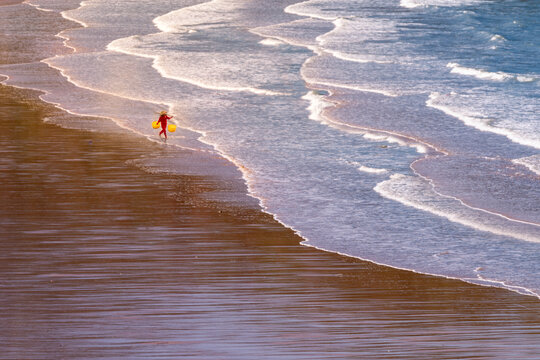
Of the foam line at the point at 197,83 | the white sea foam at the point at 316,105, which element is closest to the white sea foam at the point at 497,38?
the foam line at the point at 197,83

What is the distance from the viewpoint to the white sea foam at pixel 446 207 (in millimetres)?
10719

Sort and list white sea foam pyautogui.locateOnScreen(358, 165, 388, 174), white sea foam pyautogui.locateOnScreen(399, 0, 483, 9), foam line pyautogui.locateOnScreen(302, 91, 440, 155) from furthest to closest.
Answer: white sea foam pyautogui.locateOnScreen(399, 0, 483, 9)
foam line pyautogui.locateOnScreen(302, 91, 440, 155)
white sea foam pyautogui.locateOnScreen(358, 165, 388, 174)

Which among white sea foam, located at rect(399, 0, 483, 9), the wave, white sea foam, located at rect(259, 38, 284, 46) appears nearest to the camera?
the wave

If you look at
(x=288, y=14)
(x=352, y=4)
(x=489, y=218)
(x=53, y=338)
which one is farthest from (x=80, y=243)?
(x=352, y=4)

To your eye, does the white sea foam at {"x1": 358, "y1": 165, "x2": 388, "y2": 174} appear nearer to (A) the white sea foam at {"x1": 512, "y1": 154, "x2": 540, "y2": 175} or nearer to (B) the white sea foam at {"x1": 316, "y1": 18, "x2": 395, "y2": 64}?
(A) the white sea foam at {"x1": 512, "y1": 154, "x2": 540, "y2": 175}

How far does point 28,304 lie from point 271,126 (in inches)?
364

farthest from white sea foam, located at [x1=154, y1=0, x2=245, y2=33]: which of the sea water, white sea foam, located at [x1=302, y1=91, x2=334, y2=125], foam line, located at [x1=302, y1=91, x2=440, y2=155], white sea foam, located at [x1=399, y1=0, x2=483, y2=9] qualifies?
foam line, located at [x1=302, y1=91, x2=440, y2=155]

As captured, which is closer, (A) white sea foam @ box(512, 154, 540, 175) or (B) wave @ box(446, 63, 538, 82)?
(A) white sea foam @ box(512, 154, 540, 175)

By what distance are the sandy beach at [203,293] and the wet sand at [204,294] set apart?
14 mm

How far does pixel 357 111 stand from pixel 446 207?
723cm

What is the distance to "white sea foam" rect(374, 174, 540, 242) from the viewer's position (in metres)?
10.7

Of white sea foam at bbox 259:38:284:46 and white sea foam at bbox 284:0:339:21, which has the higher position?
white sea foam at bbox 259:38:284:46

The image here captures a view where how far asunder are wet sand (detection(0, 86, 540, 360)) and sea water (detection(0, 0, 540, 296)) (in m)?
0.64

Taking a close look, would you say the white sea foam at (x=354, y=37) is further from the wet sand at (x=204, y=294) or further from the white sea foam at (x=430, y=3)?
the wet sand at (x=204, y=294)
